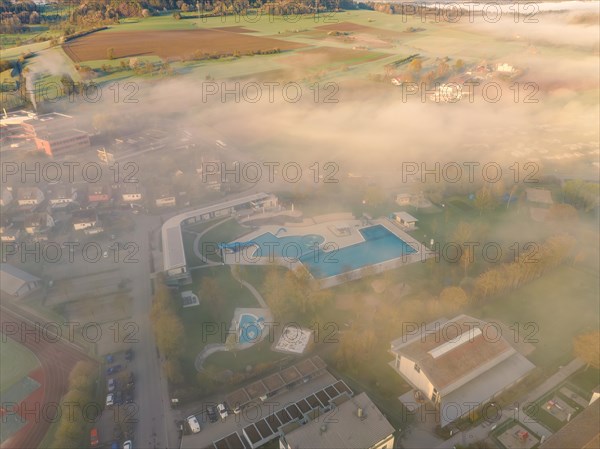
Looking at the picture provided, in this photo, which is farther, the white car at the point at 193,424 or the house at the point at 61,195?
the house at the point at 61,195

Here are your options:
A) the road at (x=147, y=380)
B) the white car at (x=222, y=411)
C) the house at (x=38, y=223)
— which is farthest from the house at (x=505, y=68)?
the white car at (x=222, y=411)

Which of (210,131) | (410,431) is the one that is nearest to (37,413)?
(410,431)

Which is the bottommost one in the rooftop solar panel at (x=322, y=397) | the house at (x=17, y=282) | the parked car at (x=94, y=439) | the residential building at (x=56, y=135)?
the rooftop solar panel at (x=322, y=397)

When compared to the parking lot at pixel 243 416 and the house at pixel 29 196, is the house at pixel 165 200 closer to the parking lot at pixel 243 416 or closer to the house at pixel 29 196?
the house at pixel 29 196

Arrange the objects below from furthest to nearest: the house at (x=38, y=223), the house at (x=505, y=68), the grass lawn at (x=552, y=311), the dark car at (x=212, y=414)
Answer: the house at (x=505, y=68) → the house at (x=38, y=223) → the grass lawn at (x=552, y=311) → the dark car at (x=212, y=414)

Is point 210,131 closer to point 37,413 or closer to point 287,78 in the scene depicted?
point 287,78
